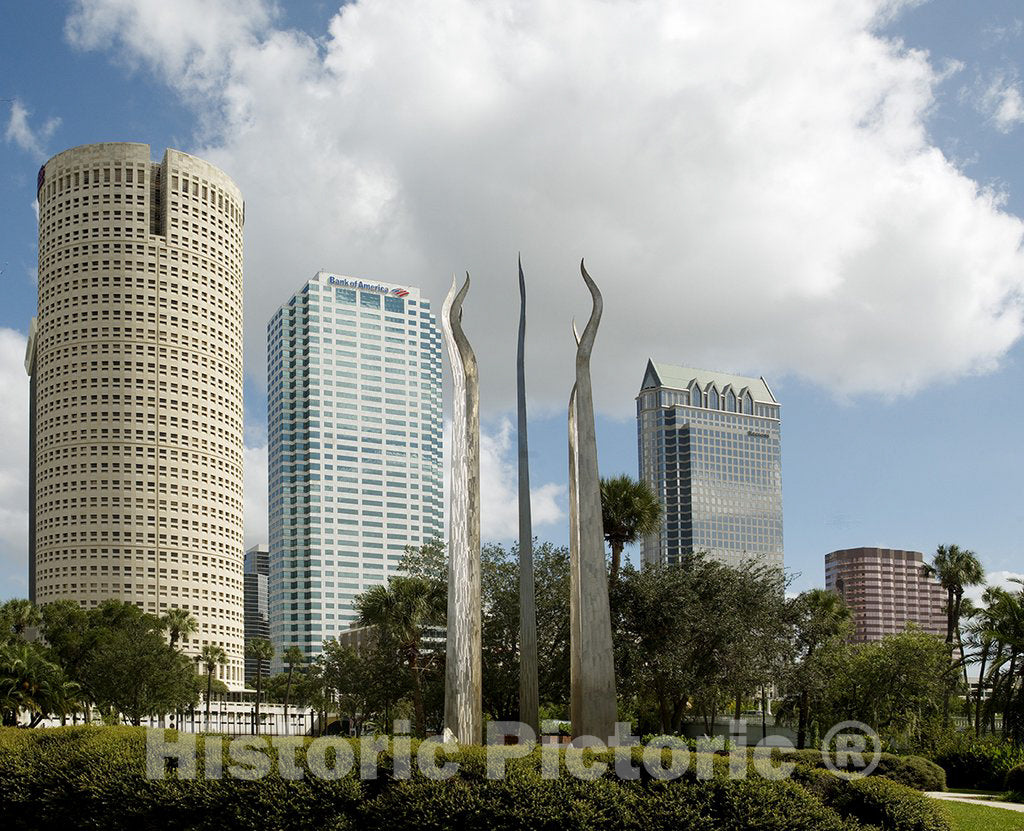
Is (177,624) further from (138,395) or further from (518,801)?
(518,801)

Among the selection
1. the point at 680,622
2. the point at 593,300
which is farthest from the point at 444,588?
the point at 593,300

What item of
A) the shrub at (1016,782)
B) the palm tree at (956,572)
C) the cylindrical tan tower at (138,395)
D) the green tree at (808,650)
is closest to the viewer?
the shrub at (1016,782)

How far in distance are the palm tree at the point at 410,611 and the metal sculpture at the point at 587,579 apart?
20345 millimetres

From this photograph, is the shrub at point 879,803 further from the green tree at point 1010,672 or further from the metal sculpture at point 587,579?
the green tree at point 1010,672

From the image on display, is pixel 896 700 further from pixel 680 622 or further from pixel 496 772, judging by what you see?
pixel 496 772

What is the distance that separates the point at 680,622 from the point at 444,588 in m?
10.9

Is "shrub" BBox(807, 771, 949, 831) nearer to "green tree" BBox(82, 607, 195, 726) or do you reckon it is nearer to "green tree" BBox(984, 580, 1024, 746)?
"green tree" BBox(984, 580, 1024, 746)

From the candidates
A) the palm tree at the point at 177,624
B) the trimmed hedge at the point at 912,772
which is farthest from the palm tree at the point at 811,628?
the palm tree at the point at 177,624

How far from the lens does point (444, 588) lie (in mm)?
44188

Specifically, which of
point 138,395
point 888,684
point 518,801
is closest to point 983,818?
point 518,801

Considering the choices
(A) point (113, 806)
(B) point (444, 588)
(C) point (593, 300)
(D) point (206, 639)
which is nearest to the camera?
(A) point (113, 806)

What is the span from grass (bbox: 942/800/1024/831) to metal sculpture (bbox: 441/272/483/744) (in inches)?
372

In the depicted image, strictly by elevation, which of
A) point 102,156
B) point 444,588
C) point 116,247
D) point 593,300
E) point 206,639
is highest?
point 102,156

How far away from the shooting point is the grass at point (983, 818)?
68.6ft
